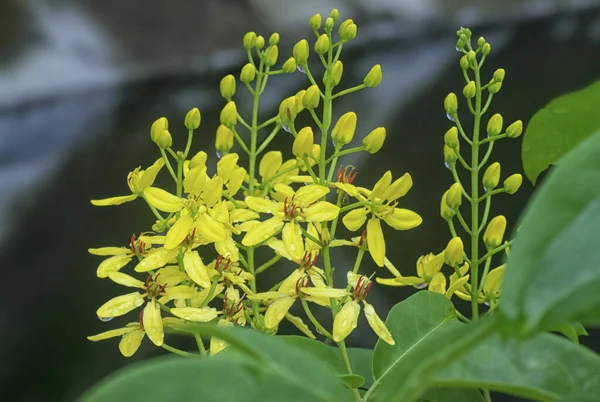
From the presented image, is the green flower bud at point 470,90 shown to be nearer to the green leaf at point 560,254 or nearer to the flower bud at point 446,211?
the flower bud at point 446,211

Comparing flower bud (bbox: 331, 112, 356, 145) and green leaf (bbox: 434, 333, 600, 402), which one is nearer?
green leaf (bbox: 434, 333, 600, 402)

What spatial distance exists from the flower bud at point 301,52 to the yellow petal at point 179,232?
9 centimetres

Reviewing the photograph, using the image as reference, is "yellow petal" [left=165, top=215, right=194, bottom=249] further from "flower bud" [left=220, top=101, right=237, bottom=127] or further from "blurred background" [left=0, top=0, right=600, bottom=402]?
"blurred background" [left=0, top=0, right=600, bottom=402]

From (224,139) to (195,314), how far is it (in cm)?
9

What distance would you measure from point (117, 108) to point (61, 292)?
535 mm

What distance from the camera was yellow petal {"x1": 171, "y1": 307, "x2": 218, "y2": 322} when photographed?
217mm

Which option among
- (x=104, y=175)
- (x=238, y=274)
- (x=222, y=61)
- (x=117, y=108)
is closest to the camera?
(x=238, y=274)

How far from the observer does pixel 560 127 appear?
19 centimetres

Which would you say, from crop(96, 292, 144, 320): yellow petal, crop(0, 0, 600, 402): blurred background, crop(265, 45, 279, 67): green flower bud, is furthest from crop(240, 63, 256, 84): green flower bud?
crop(0, 0, 600, 402): blurred background

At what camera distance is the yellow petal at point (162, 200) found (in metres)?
0.24

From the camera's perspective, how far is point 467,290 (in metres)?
0.25

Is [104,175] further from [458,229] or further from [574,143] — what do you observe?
[574,143]

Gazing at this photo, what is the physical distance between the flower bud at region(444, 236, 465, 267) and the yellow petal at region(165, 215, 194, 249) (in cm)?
9

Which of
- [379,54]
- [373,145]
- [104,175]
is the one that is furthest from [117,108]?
[373,145]
